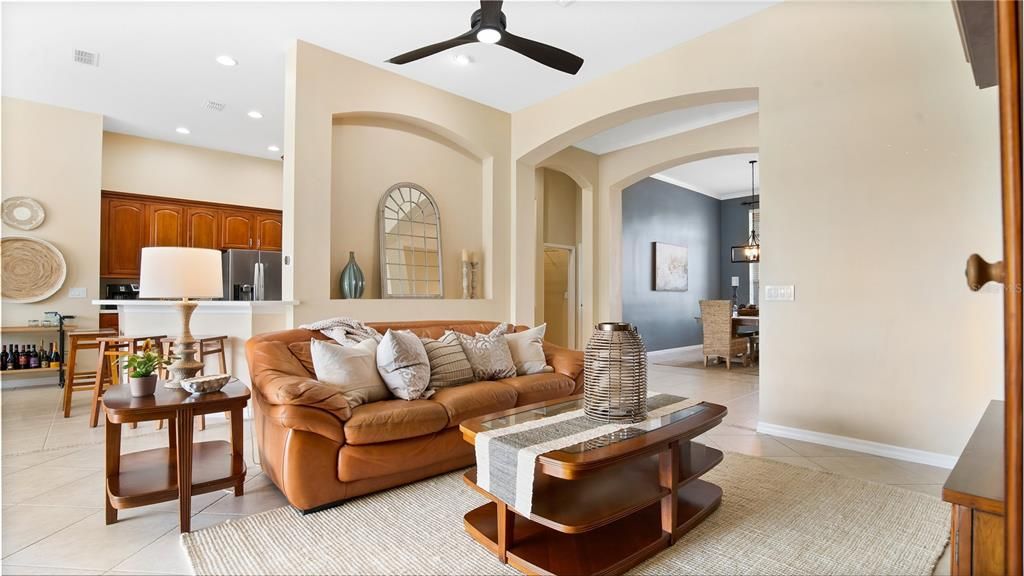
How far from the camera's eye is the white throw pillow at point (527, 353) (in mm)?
3689

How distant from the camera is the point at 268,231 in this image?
763cm

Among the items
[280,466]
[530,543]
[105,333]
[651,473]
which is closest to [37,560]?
[280,466]

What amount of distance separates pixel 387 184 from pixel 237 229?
3.68 metres

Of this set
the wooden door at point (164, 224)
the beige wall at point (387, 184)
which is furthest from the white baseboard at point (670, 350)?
the wooden door at point (164, 224)

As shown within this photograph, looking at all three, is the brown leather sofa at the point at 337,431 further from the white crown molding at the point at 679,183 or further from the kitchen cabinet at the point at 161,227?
the white crown molding at the point at 679,183

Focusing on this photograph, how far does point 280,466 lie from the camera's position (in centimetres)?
231

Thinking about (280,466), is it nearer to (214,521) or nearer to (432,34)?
(214,521)

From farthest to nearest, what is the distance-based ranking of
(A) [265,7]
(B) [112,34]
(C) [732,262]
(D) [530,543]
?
(C) [732,262]
(B) [112,34]
(A) [265,7]
(D) [530,543]

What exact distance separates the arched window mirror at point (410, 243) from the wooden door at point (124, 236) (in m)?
3.98

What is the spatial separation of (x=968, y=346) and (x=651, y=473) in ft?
7.43

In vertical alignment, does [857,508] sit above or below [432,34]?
below

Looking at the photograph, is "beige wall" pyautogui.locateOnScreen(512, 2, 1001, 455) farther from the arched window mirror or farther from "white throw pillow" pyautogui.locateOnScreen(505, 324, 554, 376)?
the arched window mirror

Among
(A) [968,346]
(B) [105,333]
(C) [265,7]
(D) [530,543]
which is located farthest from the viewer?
(B) [105,333]

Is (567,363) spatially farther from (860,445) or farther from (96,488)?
(96,488)
